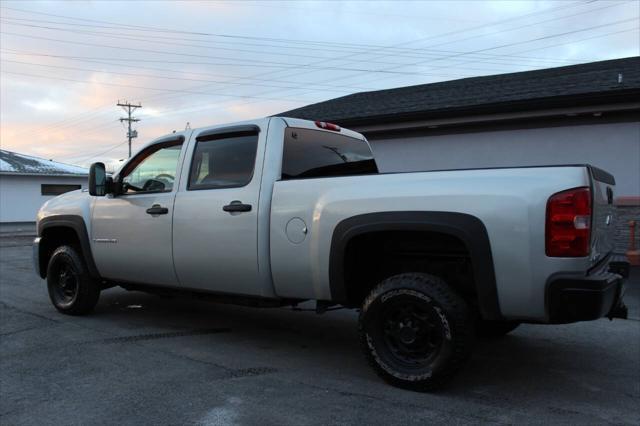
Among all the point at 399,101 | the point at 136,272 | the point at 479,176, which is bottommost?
the point at 136,272

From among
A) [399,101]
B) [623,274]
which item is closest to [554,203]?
[623,274]

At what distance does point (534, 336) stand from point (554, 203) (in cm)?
267

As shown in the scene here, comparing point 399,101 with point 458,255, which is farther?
point 399,101

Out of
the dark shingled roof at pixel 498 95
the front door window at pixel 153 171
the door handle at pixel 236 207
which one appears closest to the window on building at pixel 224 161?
the door handle at pixel 236 207

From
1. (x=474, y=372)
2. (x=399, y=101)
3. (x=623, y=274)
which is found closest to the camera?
(x=623, y=274)

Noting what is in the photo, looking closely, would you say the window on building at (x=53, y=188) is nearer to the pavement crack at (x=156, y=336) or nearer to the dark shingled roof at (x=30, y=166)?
the dark shingled roof at (x=30, y=166)

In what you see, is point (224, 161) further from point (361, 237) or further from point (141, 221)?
point (361, 237)

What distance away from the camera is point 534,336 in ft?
17.7

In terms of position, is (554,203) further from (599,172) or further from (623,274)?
(623,274)

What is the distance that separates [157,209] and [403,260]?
7.88 feet

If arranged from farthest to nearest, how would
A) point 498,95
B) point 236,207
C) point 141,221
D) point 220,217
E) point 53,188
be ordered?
point 53,188 < point 498,95 < point 141,221 < point 220,217 < point 236,207

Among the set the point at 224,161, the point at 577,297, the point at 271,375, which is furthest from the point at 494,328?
the point at 224,161

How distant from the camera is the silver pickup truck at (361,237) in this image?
3277 mm

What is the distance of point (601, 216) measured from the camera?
12.1 feet
